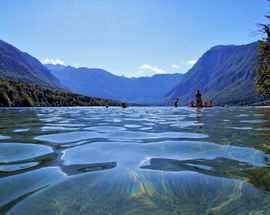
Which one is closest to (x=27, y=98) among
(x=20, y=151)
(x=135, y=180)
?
(x=20, y=151)

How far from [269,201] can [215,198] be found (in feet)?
2.41

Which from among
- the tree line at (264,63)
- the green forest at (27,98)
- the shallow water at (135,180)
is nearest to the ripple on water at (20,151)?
the shallow water at (135,180)

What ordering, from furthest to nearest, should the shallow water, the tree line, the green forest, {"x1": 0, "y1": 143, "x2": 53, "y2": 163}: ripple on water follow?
1. the green forest
2. the tree line
3. {"x1": 0, "y1": 143, "x2": 53, "y2": 163}: ripple on water
4. the shallow water

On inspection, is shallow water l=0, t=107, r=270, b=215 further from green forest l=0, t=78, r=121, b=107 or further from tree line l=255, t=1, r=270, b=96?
green forest l=0, t=78, r=121, b=107

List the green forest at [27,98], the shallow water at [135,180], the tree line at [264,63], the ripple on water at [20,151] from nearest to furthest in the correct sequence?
1. the shallow water at [135,180]
2. the ripple on water at [20,151]
3. the tree line at [264,63]
4. the green forest at [27,98]

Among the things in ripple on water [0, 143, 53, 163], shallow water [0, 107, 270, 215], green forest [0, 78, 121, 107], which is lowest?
shallow water [0, 107, 270, 215]

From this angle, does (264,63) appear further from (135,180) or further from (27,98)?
(27,98)

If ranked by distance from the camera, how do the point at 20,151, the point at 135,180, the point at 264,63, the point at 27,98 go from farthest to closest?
the point at 27,98 → the point at 264,63 → the point at 20,151 → the point at 135,180

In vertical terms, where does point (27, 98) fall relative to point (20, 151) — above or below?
above

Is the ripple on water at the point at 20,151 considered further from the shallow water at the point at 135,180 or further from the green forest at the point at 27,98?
the green forest at the point at 27,98

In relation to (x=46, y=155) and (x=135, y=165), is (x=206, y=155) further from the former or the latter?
(x=46, y=155)

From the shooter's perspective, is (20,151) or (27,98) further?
(27,98)

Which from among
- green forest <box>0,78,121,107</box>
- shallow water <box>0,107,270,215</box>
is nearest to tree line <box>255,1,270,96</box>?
shallow water <box>0,107,270,215</box>

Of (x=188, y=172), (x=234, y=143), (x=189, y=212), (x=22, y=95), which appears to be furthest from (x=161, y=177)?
(x=22, y=95)
